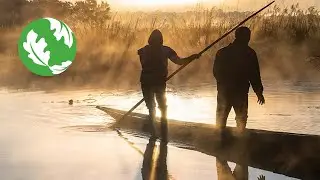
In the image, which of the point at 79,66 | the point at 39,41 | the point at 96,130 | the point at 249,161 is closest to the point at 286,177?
the point at 249,161

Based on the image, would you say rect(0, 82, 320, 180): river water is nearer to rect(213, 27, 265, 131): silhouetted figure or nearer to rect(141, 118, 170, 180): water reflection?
rect(141, 118, 170, 180): water reflection

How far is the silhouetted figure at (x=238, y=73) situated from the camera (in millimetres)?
10133

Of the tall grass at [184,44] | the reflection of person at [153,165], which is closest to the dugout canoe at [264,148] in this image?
the reflection of person at [153,165]

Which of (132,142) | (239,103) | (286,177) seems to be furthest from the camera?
(132,142)

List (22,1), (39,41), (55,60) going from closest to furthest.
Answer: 1. (55,60)
2. (39,41)
3. (22,1)

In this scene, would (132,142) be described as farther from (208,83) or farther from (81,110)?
(208,83)

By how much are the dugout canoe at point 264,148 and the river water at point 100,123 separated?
0.25 m

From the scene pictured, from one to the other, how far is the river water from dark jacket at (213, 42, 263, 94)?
3.96 ft

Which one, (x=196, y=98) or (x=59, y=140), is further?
(x=196, y=98)

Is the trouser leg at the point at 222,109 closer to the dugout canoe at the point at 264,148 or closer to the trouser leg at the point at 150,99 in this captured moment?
the dugout canoe at the point at 264,148

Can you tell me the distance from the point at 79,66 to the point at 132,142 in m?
23.0

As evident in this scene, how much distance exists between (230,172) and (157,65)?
3.49 metres

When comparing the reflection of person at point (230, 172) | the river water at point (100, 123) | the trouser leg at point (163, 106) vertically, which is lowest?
the river water at point (100, 123)

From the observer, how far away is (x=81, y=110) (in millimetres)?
17500
